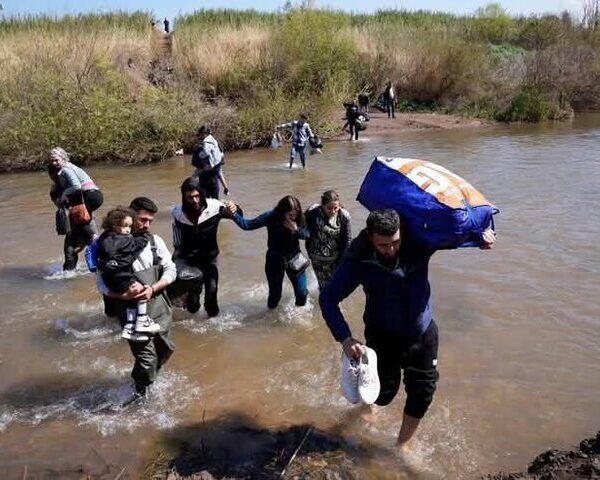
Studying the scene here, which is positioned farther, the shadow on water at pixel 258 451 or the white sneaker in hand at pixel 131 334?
the white sneaker in hand at pixel 131 334

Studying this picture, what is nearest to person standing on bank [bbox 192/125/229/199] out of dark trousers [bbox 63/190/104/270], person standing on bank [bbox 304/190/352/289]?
dark trousers [bbox 63/190/104/270]

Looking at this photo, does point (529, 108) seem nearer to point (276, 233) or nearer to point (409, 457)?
Answer: point (276, 233)

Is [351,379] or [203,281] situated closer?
[351,379]

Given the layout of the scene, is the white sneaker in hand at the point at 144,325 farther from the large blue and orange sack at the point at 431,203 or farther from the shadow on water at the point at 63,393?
the large blue and orange sack at the point at 431,203

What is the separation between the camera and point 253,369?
5535 mm

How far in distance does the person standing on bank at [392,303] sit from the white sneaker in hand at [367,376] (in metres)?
0.06

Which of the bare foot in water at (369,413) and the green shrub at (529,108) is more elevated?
the green shrub at (529,108)

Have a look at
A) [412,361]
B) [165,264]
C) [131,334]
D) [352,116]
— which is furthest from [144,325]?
[352,116]

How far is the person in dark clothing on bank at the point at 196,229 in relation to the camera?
5570mm

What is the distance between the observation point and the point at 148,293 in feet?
14.4

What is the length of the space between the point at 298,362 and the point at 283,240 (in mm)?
1234

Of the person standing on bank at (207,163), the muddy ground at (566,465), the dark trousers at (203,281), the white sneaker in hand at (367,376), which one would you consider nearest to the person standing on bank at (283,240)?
the dark trousers at (203,281)

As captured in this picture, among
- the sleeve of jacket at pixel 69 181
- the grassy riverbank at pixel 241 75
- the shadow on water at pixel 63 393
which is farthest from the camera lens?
the grassy riverbank at pixel 241 75

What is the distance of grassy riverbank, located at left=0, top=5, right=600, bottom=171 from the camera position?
16.7 m
